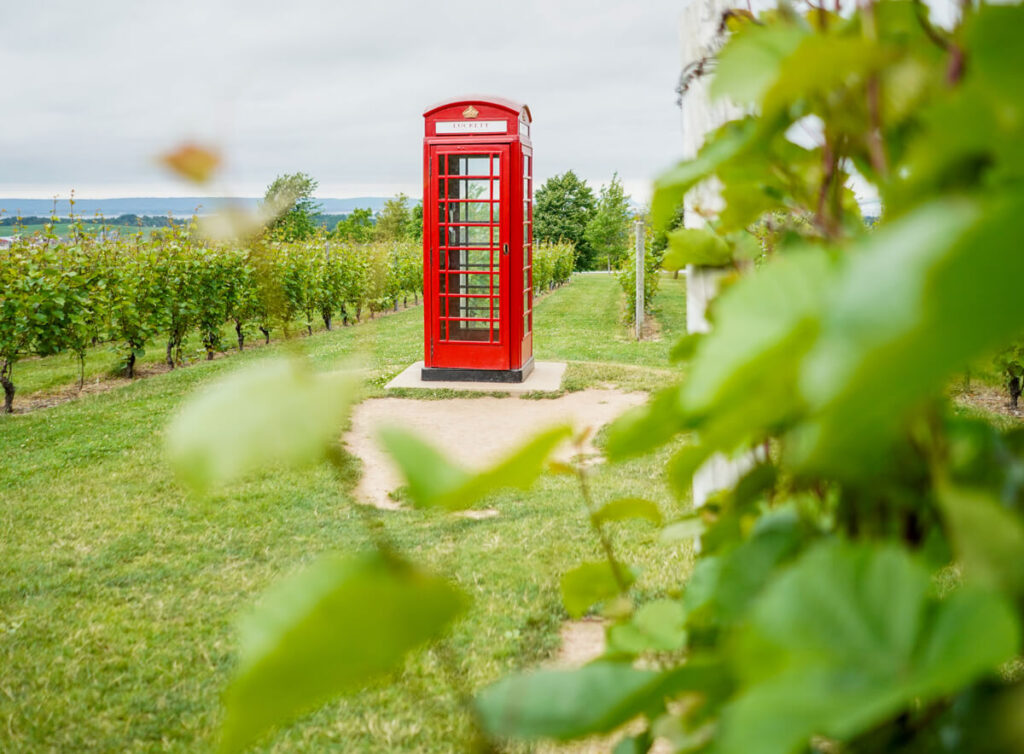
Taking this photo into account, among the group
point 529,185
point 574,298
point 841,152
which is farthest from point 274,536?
point 574,298

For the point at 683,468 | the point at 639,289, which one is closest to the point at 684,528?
the point at 683,468

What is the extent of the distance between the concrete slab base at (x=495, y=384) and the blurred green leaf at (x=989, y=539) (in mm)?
6528

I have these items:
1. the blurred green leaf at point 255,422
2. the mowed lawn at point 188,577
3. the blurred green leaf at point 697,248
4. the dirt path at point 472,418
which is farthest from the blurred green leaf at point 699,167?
the dirt path at point 472,418

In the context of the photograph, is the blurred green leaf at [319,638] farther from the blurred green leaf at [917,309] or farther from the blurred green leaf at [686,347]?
the blurred green leaf at [686,347]

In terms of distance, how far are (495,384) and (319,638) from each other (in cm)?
700

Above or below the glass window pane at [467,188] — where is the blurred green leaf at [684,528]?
below

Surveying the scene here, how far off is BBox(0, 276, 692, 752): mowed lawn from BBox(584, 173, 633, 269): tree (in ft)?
99.7

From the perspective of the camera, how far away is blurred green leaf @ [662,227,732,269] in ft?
2.17

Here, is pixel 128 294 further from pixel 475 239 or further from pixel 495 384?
pixel 495 384

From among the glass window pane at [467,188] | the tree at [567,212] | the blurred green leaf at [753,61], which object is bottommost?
the blurred green leaf at [753,61]

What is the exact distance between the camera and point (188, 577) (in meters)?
3.32

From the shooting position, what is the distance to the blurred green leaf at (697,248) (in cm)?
66

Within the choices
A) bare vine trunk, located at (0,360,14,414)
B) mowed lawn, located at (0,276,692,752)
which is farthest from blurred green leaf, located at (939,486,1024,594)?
A: bare vine trunk, located at (0,360,14,414)

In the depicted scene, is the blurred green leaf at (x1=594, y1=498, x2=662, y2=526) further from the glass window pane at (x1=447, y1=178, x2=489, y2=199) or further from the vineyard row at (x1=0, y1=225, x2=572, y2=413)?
the glass window pane at (x1=447, y1=178, x2=489, y2=199)
